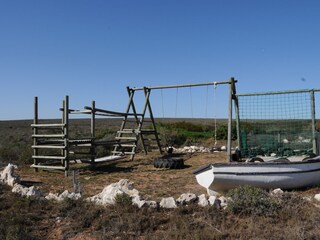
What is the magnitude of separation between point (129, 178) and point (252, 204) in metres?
5.04

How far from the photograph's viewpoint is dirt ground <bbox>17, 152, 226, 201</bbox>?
27.4 ft

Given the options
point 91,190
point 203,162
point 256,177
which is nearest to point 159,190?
point 91,190

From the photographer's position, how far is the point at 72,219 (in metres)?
5.75

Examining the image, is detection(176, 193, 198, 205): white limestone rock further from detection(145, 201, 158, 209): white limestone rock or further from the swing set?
the swing set

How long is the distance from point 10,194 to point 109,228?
3130mm

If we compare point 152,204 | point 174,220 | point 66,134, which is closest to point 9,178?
point 66,134

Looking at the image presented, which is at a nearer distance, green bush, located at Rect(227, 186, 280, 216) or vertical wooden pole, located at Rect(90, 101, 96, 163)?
green bush, located at Rect(227, 186, 280, 216)

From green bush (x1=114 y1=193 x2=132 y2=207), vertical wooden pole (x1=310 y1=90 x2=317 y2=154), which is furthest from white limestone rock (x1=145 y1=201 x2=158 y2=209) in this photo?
vertical wooden pole (x1=310 y1=90 x2=317 y2=154)

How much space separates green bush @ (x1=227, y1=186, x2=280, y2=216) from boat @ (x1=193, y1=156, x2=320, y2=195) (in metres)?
1.11

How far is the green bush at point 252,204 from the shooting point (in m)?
5.55

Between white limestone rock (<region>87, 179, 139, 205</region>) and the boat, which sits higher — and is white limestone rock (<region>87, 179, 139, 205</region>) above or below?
below

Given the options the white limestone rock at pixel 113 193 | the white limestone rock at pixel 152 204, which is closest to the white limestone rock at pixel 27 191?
the white limestone rock at pixel 113 193

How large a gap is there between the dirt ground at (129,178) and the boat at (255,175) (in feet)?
3.04

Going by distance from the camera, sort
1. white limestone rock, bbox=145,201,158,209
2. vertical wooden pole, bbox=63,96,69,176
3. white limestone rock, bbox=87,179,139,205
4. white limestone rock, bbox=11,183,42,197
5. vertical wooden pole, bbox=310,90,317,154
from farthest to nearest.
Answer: vertical wooden pole, bbox=63,96,69,176, vertical wooden pole, bbox=310,90,317,154, white limestone rock, bbox=11,183,42,197, white limestone rock, bbox=87,179,139,205, white limestone rock, bbox=145,201,158,209
